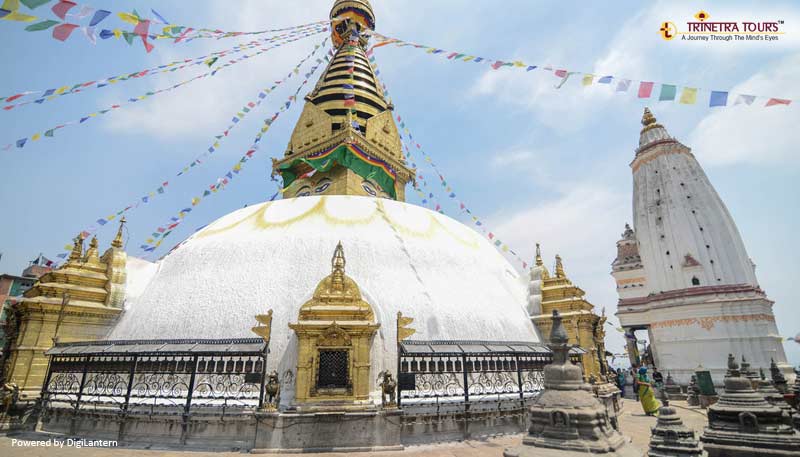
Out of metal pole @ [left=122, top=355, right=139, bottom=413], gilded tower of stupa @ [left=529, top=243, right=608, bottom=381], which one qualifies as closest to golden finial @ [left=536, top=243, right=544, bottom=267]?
gilded tower of stupa @ [left=529, top=243, right=608, bottom=381]

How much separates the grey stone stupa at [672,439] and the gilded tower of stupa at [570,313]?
18.7 ft

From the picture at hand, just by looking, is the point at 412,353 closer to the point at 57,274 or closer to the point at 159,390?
the point at 159,390

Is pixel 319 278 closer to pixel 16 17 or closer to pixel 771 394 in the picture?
pixel 16 17

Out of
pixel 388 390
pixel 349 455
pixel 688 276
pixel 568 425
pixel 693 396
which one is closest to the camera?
pixel 568 425

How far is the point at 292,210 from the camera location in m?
12.0

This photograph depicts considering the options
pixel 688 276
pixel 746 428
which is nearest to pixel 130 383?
pixel 746 428

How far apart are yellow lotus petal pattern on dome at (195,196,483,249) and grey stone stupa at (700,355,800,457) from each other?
793 centimetres

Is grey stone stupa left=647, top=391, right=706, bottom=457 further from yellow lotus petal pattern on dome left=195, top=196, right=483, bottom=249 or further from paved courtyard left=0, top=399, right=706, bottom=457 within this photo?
yellow lotus petal pattern on dome left=195, top=196, right=483, bottom=249

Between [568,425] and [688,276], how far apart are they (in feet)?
81.4

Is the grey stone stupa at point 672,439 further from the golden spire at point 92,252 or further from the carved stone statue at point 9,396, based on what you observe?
the golden spire at point 92,252

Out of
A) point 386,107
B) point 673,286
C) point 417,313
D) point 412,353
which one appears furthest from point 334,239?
point 673,286

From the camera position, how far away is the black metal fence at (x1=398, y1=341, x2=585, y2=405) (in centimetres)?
731

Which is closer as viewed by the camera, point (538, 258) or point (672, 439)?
point (672, 439)

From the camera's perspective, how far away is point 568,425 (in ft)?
11.7
